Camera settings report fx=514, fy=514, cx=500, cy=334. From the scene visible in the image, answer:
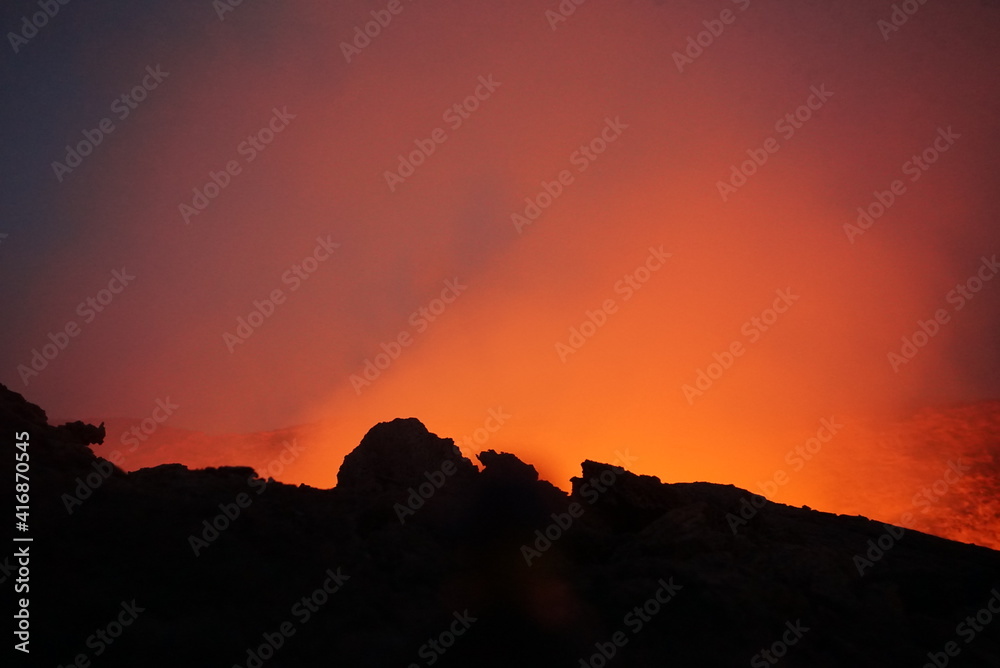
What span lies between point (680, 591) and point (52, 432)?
600 inches

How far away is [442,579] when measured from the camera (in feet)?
37.0

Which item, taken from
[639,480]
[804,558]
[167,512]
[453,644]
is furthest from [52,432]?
[804,558]

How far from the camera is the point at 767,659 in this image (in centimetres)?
965

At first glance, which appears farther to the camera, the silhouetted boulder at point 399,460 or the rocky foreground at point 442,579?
the silhouetted boulder at point 399,460

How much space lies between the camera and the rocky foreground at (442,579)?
30.4 feet

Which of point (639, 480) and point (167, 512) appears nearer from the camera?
point (167, 512)

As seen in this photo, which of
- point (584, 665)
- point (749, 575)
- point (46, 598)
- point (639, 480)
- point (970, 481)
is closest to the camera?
point (46, 598)

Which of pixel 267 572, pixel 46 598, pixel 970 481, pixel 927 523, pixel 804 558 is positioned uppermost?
pixel 970 481

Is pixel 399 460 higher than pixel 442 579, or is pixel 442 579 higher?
pixel 399 460

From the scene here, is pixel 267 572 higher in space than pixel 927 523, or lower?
lower

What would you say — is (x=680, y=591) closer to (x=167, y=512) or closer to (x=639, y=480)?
(x=639, y=480)

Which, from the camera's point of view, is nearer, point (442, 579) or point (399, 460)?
point (442, 579)

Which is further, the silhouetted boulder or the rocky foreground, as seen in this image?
the silhouetted boulder

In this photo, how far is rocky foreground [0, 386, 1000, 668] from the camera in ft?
30.4
